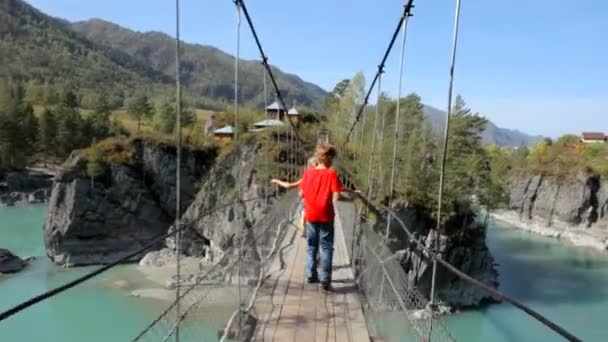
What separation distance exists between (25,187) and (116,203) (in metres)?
15.8

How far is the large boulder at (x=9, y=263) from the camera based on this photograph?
2133 cm

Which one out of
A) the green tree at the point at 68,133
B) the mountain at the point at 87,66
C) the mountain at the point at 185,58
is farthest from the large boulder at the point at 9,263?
the mountain at the point at 185,58

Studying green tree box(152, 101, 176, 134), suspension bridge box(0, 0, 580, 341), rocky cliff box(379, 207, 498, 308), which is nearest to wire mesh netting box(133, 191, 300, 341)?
suspension bridge box(0, 0, 580, 341)

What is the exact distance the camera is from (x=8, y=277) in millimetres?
20750

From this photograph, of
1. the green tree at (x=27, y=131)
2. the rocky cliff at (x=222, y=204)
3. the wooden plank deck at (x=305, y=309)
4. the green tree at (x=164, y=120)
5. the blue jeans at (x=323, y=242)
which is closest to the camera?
the wooden plank deck at (x=305, y=309)

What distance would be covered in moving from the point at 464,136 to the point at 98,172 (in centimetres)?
1802

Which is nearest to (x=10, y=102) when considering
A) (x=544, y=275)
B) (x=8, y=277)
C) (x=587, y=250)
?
(x=8, y=277)

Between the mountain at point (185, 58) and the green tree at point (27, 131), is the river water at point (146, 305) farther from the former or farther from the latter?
the mountain at point (185, 58)

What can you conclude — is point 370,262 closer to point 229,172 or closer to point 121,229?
point 229,172

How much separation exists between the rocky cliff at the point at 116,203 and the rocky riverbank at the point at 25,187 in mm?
12803

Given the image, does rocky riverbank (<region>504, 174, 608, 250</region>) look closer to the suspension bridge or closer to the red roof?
the red roof

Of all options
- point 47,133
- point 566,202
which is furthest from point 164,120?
point 566,202

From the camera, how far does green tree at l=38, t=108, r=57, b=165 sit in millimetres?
37406

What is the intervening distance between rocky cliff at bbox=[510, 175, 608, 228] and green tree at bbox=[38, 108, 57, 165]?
36913 millimetres
